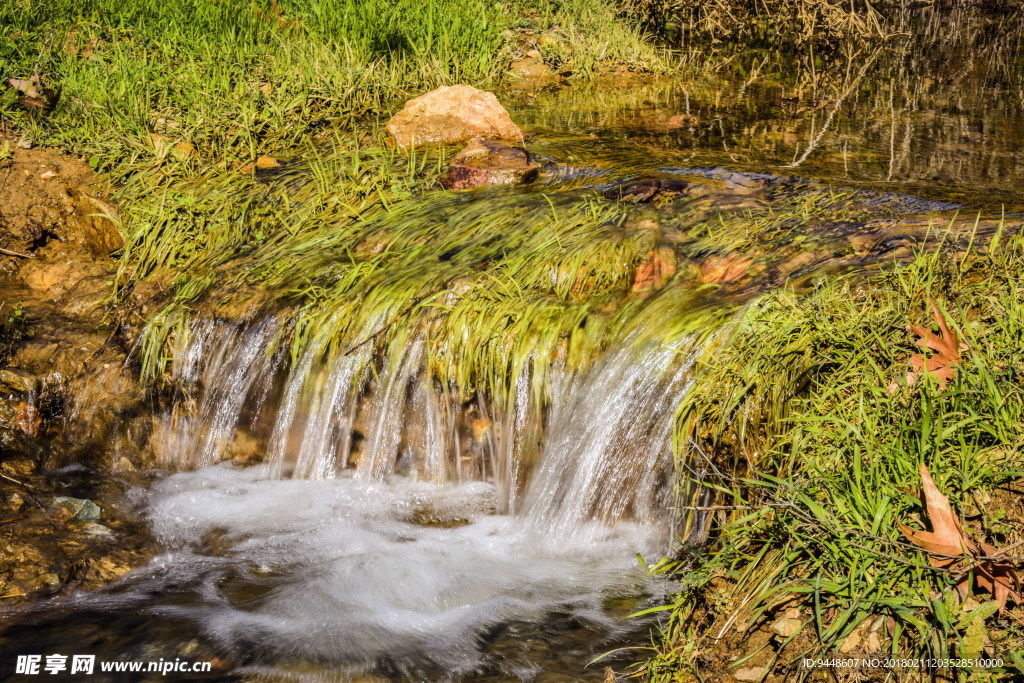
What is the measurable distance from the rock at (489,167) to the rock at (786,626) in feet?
12.0

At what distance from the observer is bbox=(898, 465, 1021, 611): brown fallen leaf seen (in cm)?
234

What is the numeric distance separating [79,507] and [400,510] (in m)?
1.53

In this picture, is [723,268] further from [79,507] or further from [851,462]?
[79,507]

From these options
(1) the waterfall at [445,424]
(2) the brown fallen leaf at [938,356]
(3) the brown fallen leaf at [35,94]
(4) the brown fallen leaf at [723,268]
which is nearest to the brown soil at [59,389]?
(1) the waterfall at [445,424]

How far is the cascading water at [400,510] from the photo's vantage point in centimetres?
324

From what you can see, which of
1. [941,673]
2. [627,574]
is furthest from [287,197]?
[941,673]

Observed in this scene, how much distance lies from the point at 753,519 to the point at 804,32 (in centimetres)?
753

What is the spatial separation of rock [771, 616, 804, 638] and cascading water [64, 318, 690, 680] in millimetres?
649

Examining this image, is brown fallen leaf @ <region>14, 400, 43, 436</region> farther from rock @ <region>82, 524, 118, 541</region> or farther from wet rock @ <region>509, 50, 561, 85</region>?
wet rock @ <region>509, 50, 561, 85</region>

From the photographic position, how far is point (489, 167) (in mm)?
Answer: 5750

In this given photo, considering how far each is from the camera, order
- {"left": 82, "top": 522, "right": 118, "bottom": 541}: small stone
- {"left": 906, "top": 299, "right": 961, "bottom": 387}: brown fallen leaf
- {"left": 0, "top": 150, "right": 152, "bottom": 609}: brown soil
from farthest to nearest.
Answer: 1. {"left": 82, "top": 522, "right": 118, "bottom": 541}: small stone
2. {"left": 0, "top": 150, "right": 152, "bottom": 609}: brown soil
3. {"left": 906, "top": 299, "right": 961, "bottom": 387}: brown fallen leaf

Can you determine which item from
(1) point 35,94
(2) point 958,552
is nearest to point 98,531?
(2) point 958,552

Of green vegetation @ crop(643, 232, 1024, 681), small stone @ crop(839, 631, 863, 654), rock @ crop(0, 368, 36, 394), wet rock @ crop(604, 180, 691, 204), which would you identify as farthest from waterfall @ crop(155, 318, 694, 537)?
wet rock @ crop(604, 180, 691, 204)

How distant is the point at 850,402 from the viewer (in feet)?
9.72
